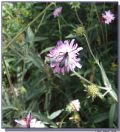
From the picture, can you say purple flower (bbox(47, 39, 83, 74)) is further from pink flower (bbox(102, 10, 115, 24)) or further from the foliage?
pink flower (bbox(102, 10, 115, 24))

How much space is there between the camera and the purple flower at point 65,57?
198 centimetres

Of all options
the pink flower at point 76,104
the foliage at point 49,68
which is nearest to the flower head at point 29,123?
the foliage at point 49,68

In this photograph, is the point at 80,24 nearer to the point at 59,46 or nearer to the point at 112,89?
the point at 59,46

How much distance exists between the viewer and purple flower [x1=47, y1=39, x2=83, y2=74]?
78.0 inches

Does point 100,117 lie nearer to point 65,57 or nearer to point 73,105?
point 73,105

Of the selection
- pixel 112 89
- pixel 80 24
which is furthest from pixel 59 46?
pixel 112 89

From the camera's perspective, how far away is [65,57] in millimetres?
1979

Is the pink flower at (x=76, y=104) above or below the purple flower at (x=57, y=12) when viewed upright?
below

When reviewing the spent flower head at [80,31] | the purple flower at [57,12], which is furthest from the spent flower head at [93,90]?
the purple flower at [57,12]

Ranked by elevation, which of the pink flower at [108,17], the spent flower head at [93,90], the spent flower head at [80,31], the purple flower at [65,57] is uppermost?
the pink flower at [108,17]

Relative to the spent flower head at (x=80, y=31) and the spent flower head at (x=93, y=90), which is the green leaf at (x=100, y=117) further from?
the spent flower head at (x=80, y=31)

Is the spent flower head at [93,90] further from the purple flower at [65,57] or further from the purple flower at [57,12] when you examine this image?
the purple flower at [57,12]

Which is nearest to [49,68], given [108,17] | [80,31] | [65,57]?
[65,57]

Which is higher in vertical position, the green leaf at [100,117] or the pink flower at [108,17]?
the pink flower at [108,17]
